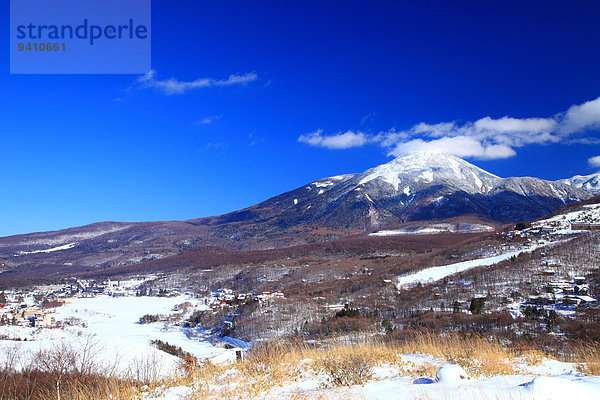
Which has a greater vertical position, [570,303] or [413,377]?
[413,377]

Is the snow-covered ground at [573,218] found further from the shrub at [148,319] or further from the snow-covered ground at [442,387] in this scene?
the snow-covered ground at [442,387]

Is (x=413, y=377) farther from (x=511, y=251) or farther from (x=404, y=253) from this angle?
(x=404, y=253)

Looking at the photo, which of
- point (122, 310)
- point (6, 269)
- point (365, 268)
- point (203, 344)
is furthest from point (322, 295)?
point (6, 269)

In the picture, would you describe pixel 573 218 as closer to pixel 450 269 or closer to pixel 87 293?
pixel 450 269

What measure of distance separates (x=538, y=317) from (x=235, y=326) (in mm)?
36272

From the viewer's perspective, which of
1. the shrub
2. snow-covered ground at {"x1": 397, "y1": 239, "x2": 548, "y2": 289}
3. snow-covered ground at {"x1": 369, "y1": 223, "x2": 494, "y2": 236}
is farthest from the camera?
snow-covered ground at {"x1": 369, "y1": 223, "x2": 494, "y2": 236}

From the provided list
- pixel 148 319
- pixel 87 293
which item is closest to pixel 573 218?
pixel 148 319

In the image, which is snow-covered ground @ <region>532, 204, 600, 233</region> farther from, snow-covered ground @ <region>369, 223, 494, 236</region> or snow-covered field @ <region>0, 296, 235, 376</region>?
snow-covered field @ <region>0, 296, 235, 376</region>

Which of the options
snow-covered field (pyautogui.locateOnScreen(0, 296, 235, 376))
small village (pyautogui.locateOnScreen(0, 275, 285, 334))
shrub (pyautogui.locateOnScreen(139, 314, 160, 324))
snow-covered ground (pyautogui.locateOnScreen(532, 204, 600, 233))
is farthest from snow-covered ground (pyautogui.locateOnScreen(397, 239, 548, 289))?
shrub (pyautogui.locateOnScreen(139, 314, 160, 324))

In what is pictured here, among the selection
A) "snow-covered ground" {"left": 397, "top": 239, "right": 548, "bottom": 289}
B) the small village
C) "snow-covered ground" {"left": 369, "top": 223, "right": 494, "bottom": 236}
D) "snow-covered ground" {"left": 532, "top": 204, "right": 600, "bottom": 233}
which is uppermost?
"snow-covered ground" {"left": 532, "top": 204, "right": 600, "bottom": 233}

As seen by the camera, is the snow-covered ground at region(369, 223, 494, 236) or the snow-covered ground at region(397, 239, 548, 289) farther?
the snow-covered ground at region(369, 223, 494, 236)

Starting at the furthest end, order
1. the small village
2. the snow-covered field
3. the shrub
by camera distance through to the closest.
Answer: the small village < the shrub < the snow-covered field

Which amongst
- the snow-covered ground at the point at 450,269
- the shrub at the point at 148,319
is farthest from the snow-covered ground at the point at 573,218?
the shrub at the point at 148,319

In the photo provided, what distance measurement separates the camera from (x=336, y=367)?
752 cm
